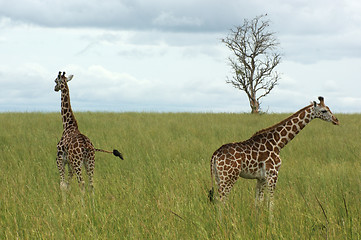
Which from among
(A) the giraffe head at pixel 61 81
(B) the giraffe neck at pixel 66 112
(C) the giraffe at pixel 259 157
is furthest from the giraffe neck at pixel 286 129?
(A) the giraffe head at pixel 61 81

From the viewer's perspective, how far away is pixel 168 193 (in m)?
5.99

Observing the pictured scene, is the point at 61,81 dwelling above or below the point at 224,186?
above

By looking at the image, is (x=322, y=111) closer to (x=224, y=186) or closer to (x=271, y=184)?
(x=271, y=184)

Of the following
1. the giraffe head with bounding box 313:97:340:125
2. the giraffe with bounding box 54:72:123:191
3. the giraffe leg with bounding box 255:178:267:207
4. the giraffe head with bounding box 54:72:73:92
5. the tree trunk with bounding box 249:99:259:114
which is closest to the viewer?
the giraffe leg with bounding box 255:178:267:207

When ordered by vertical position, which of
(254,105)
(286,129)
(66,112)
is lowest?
(286,129)

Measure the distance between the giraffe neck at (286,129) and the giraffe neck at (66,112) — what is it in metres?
3.40

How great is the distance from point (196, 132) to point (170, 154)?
454 centimetres

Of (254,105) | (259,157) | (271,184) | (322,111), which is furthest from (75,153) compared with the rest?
(254,105)

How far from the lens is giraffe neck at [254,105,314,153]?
5.60 meters

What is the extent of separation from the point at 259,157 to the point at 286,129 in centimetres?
75

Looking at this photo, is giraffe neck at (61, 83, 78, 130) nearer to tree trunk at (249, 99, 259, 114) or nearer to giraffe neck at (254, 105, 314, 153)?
giraffe neck at (254, 105, 314, 153)

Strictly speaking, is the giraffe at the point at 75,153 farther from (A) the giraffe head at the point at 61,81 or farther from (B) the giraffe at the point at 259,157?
(B) the giraffe at the point at 259,157

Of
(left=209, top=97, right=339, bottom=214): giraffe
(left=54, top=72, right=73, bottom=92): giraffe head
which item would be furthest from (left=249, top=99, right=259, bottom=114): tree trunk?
(left=209, top=97, right=339, bottom=214): giraffe

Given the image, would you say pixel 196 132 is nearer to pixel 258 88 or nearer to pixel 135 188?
pixel 135 188
